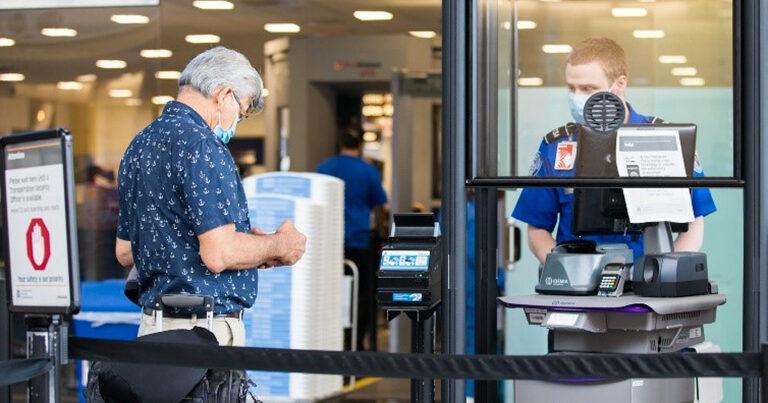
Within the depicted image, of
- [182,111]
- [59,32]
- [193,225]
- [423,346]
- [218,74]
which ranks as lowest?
[423,346]

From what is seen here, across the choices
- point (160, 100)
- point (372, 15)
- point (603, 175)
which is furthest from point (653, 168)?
point (372, 15)

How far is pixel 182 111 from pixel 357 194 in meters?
5.94

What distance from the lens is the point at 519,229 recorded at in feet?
24.1

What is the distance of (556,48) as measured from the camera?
6707mm

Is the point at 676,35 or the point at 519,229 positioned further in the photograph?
the point at 519,229

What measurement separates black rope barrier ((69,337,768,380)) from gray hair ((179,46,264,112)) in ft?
2.80

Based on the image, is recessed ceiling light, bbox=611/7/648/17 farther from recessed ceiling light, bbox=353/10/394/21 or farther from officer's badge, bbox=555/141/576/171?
recessed ceiling light, bbox=353/10/394/21

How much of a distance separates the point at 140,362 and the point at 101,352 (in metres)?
0.14

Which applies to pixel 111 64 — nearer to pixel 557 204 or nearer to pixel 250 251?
pixel 557 204

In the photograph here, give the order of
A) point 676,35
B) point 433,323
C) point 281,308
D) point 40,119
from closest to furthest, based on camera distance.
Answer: point 433,323 < point 676,35 < point 281,308 < point 40,119

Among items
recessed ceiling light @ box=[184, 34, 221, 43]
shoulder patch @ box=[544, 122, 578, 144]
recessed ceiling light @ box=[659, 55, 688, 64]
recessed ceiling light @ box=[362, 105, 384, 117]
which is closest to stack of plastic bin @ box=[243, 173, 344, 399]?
recessed ceiling light @ box=[184, 34, 221, 43]

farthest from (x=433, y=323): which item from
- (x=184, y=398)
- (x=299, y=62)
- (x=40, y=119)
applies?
(x=299, y=62)

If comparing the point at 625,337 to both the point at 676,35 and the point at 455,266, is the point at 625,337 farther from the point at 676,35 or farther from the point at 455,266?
the point at 676,35

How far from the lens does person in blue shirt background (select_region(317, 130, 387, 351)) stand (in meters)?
9.86
